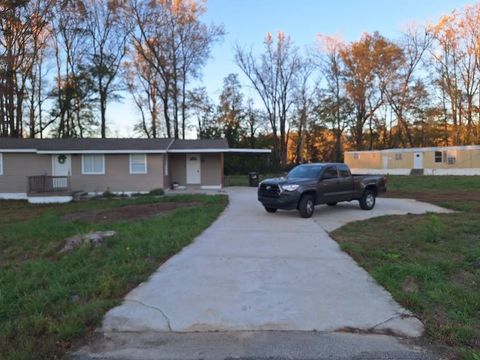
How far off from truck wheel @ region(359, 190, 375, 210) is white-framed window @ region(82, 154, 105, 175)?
545 inches

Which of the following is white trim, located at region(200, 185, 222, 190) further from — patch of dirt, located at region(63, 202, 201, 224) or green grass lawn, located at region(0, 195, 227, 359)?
green grass lawn, located at region(0, 195, 227, 359)

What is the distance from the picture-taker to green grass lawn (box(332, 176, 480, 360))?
3.89 meters

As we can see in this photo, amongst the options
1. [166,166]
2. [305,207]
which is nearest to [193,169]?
[166,166]

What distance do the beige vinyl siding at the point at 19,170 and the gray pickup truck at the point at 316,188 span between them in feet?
47.3

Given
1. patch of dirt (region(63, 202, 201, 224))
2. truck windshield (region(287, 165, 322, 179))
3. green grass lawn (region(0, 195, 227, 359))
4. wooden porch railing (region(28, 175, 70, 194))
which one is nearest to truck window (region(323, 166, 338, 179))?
truck windshield (region(287, 165, 322, 179))

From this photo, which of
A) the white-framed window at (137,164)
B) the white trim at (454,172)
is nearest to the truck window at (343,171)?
the white-framed window at (137,164)

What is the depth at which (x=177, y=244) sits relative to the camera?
792cm

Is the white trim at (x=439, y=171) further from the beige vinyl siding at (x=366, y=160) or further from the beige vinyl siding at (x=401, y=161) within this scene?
the beige vinyl siding at (x=366, y=160)

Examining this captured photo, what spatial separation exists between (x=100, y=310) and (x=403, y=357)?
302 cm

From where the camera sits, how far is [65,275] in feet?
19.3

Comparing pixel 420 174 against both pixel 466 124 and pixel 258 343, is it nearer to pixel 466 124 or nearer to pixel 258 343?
pixel 466 124

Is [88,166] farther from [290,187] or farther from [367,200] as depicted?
[367,200]

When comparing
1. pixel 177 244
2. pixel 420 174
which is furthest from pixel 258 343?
pixel 420 174

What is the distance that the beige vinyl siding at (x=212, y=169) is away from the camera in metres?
24.2
